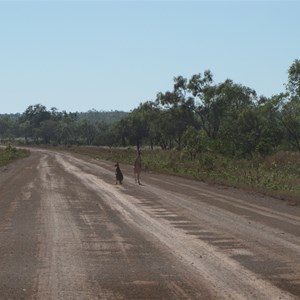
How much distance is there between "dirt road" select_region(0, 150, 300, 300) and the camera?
6.70 m

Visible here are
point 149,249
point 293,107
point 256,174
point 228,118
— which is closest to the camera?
point 149,249

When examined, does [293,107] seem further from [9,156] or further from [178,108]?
[9,156]

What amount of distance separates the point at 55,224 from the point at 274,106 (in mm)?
40680

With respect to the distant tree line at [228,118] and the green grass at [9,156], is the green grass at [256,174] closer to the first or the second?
the distant tree line at [228,118]

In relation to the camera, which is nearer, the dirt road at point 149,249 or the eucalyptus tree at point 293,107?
the dirt road at point 149,249

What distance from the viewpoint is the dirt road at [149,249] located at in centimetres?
670

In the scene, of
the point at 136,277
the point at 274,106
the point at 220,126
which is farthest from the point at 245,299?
the point at 220,126

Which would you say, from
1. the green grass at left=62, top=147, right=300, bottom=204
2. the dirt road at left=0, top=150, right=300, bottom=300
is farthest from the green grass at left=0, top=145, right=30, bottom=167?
the dirt road at left=0, top=150, right=300, bottom=300

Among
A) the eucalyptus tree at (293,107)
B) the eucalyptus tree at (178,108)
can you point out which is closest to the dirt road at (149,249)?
the eucalyptus tree at (293,107)

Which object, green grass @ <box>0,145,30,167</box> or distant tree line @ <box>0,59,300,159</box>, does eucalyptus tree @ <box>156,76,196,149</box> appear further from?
green grass @ <box>0,145,30,167</box>

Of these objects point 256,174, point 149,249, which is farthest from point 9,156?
point 149,249

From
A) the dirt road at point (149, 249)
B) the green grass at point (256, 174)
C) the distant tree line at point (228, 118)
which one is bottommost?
the dirt road at point (149, 249)

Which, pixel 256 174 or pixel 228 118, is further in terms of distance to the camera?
pixel 228 118

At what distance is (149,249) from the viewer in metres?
9.41
